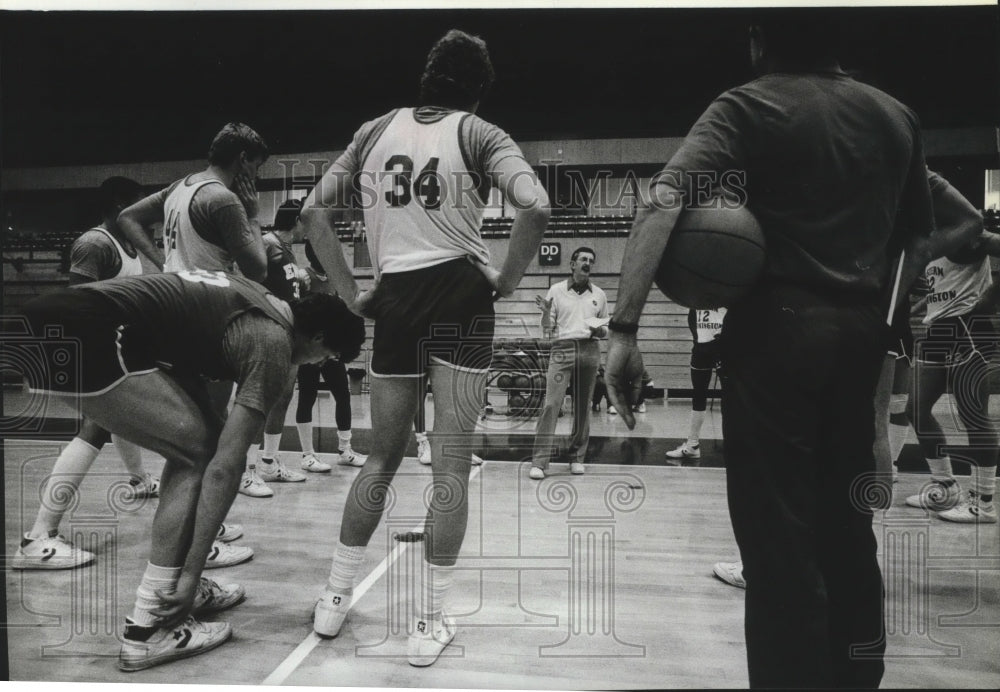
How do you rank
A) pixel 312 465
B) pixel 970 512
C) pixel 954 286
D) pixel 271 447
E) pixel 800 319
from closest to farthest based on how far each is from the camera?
pixel 800 319 < pixel 954 286 < pixel 970 512 < pixel 271 447 < pixel 312 465

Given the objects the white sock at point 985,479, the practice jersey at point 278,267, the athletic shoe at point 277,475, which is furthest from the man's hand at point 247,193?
the white sock at point 985,479

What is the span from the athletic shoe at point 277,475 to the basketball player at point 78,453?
883 mm

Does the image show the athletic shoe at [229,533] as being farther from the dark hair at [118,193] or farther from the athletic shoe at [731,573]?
the athletic shoe at [731,573]

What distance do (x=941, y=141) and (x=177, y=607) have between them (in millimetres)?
2631

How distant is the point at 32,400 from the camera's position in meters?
1.90

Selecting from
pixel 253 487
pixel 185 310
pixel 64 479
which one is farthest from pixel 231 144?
pixel 253 487

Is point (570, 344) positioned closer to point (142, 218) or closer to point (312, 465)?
point (312, 465)

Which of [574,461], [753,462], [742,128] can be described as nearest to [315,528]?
[574,461]

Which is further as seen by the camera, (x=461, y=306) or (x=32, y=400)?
(x=32, y=400)

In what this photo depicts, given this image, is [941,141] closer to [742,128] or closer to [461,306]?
[742,128]

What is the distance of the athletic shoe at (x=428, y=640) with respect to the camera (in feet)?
5.50

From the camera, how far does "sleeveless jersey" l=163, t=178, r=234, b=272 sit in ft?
6.73

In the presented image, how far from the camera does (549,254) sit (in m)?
5.38

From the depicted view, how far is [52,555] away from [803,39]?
266 centimetres
